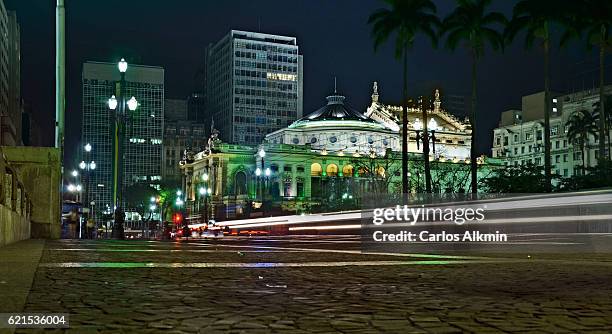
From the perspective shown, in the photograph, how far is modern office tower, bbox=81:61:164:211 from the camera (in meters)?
147

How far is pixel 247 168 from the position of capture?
150 metres

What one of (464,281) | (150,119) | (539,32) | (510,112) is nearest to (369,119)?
(510,112)

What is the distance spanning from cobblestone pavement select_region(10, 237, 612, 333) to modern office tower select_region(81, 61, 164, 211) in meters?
126

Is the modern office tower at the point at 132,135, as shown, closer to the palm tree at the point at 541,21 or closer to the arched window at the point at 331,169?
the arched window at the point at 331,169

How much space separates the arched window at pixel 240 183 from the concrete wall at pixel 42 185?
118048mm

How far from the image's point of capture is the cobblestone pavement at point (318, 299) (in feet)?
18.8

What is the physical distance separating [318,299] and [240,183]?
142 m

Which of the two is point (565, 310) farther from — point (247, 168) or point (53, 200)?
point (247, 168)

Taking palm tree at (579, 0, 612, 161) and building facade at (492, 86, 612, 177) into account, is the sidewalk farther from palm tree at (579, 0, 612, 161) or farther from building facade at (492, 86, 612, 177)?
building facade at (492, 86, 612, 177)

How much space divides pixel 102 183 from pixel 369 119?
67686 millimetres

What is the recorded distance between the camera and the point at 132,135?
527ft

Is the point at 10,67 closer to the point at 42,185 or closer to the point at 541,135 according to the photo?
the point at 541,135

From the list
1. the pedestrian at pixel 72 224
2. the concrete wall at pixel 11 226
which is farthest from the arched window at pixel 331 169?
the concrete wall at pixel 11 226

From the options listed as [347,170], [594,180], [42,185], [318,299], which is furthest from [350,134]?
[318,299]
